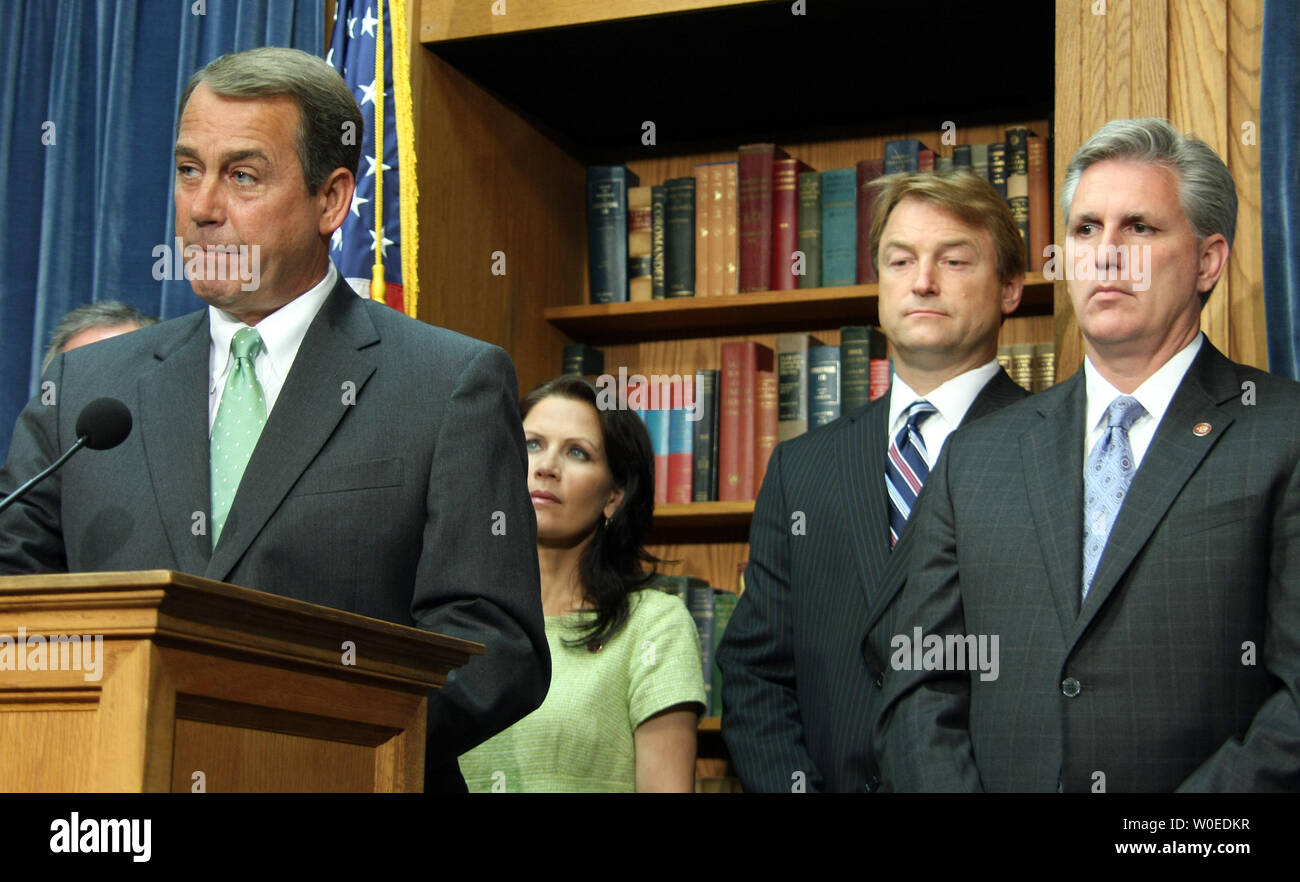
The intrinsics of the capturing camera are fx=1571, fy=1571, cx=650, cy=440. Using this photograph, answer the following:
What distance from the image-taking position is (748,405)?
11.5 ft

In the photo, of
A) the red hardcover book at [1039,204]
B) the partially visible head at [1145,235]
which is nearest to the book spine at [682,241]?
the red hardcover book at [1039,204]

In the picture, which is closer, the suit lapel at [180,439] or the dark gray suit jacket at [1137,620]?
the suit lapel at [180,439]

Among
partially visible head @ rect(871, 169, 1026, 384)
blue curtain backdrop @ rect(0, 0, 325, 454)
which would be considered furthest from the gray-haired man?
blue curtain backdrop @ rect(0, 0, 325, 454)

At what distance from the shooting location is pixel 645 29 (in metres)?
3.29

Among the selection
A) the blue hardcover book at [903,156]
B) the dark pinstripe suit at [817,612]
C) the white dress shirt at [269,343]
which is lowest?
the dark pinstripe suit at [817,612]

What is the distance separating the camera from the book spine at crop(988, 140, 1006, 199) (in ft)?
11.1

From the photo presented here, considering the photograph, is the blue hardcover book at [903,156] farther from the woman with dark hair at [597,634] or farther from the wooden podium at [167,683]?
the wooden podium at [167,683]

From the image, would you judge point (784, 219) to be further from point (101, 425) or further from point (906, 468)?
point (101, 425)

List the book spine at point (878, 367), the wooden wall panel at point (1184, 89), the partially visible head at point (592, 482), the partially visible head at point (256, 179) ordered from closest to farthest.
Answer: the partially visible head at point (256, 179)
the wooden wall panel at point (1184, 89)
the partially visible head at point (592, 482)
the book spine at point (878, 367)

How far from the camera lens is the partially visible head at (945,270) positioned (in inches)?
102

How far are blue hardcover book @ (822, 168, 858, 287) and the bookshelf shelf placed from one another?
0.16ft

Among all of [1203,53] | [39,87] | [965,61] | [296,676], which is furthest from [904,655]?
[39,87]

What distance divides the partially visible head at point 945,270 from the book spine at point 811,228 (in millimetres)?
797
